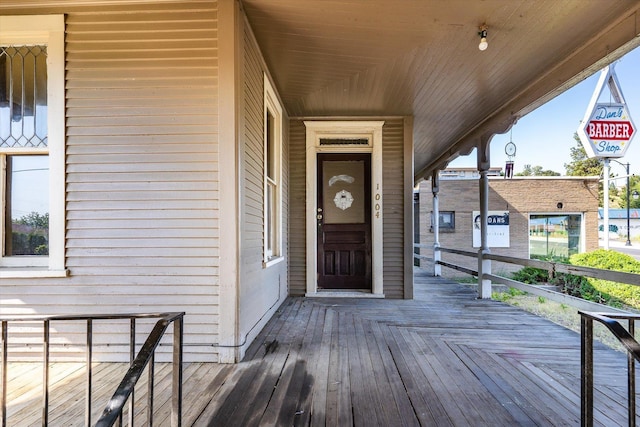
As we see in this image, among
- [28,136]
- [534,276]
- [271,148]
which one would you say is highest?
[271,148]

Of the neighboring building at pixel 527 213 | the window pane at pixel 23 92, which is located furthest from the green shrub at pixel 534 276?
the window pane at pixel 23 92

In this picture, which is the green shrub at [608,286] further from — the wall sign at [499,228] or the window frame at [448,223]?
the wall sign at [499,228]

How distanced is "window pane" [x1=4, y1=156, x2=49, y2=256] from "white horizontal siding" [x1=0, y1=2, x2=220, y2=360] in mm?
258

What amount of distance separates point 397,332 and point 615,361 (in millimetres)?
1666

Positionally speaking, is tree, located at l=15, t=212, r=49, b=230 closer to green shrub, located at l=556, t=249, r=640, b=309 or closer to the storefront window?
green shrub, located at l=556, t=249, r=640, b=309

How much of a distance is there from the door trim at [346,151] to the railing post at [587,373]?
3.17 m

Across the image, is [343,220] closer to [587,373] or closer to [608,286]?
[587,373]

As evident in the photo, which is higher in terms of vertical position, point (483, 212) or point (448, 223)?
point (483, 212)

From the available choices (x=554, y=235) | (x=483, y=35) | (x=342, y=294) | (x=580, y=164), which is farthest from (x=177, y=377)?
(x=580, y=164)

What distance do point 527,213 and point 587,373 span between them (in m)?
12.2

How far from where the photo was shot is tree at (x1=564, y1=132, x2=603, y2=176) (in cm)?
2219

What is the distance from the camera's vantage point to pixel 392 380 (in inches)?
82.8

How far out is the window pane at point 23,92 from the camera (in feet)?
8.11

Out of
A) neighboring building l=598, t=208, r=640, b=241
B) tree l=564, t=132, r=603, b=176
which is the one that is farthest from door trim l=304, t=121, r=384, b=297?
tree l=564, t=132, r=603, b=176
